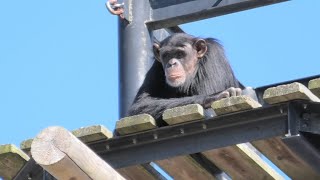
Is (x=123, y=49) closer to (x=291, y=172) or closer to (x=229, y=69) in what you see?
(x=229, y=69)

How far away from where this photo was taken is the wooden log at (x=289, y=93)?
22.4 ft

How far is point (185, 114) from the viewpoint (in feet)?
23.6

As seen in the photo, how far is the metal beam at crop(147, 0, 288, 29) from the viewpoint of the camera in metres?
10.1

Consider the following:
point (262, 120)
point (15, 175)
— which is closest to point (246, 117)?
point (262, 120)

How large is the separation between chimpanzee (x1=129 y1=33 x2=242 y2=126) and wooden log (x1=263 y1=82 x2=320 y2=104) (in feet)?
9.30

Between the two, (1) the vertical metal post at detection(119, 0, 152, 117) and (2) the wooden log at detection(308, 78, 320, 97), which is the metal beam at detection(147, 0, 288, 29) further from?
(2) the wooden log at detection(308, 78, 320, 97)

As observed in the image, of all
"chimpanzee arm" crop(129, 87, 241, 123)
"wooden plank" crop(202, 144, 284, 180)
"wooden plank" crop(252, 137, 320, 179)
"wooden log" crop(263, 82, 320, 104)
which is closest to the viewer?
"wooden log" crop(263, 82, 320, 104)

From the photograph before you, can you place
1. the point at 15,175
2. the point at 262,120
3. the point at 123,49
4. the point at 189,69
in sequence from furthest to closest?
the point at 189,69, the point at 123,49, the point at 15,175, the point at 262,120

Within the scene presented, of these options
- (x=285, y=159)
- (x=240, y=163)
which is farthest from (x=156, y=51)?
(x=285, y=159)

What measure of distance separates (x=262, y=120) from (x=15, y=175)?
1766 millimetres

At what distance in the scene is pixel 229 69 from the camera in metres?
10.6

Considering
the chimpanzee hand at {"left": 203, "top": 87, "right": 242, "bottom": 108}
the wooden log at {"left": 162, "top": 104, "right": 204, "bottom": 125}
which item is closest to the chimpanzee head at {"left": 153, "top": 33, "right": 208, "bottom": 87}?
the chimpanzee hand at {"left": 203, "top": 87, "right": 242, "bottom": 108}

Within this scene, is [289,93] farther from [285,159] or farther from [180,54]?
[180,54]

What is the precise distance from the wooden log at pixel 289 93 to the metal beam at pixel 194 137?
0.27 feet
